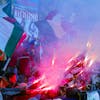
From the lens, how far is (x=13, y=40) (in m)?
6.45

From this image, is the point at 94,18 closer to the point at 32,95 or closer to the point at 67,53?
the point at 67,53

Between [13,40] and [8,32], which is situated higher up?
[8,32]

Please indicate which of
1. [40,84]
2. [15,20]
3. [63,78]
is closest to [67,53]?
[63,78]

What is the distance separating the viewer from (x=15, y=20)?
6.57 m

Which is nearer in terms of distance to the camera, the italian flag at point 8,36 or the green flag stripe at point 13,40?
the italian flag at point 8,36

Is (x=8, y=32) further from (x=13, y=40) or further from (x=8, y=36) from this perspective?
(x=13, y=40)

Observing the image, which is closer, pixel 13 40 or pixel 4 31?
pixel 4 31

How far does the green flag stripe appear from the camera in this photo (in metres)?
6.36

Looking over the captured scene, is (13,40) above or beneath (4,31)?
beneath

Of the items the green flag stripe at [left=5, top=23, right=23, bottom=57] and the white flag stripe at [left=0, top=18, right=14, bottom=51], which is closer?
the white flag stripe at [left=0, top=18, right=14, bottom=51]

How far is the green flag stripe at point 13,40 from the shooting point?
636 centimetres

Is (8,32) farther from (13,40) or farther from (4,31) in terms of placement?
(13,40)

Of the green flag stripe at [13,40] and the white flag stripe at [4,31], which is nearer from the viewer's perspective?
the white flag stripe at [4,31]

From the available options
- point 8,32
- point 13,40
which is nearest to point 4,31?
point 8,32
